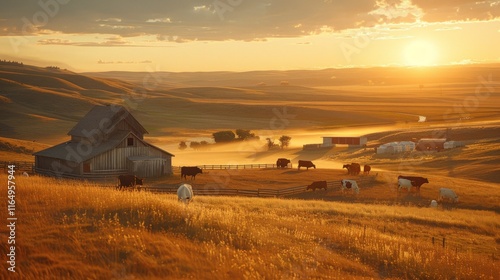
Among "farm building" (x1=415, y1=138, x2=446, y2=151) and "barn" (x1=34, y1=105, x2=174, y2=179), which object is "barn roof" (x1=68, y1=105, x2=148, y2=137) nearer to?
"barn" (x1=34, y1=105, x2=174, y2=179)

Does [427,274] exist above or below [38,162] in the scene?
below

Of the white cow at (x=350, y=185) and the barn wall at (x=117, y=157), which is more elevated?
the barn wall at (x=117, y=157)

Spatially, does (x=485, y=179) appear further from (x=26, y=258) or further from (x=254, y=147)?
(x=26, y=258)

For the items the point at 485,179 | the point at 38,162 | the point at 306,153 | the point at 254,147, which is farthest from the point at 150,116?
the point at 485,179

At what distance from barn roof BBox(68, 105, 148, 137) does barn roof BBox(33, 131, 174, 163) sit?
1.13 m

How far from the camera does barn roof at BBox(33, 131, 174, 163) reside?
4719 centimetres

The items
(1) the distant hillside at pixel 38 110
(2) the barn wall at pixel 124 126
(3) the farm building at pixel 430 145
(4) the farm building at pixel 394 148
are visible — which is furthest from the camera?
(1) the distant hillside at pixel 38 110

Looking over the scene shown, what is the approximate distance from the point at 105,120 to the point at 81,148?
3574 millimetres

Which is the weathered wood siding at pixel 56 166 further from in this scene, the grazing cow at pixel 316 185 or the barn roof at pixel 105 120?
the grazing cow at pixel 316 185

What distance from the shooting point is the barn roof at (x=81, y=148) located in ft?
155

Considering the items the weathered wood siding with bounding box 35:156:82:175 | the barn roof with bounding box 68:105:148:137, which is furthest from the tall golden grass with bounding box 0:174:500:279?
the barn roof with bounding box 68:105:148:137

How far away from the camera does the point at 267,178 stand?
50125 millimetres

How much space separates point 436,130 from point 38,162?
242 feet

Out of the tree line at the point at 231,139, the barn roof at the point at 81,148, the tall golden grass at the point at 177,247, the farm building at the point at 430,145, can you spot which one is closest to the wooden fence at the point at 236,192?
the barn roof at the point at 81,148
